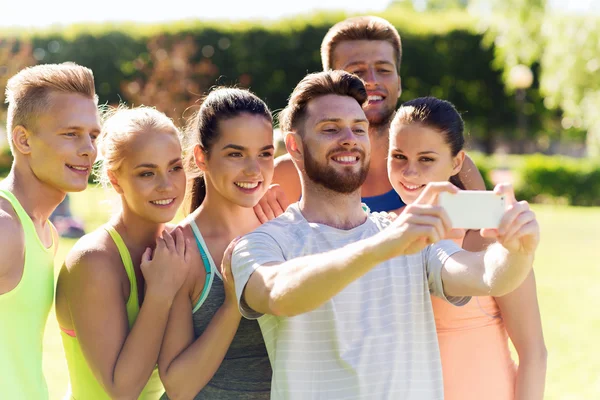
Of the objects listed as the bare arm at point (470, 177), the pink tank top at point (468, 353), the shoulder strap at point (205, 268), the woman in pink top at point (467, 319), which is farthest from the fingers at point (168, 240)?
the bare arm at point (470, 177)

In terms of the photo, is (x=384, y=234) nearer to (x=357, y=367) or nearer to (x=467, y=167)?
(x=357, y=367)

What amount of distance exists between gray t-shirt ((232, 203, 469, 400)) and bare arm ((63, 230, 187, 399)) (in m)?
0.40

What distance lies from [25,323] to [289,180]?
68.6 inches

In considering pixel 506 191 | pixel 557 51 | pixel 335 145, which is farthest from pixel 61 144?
pixel 557 51

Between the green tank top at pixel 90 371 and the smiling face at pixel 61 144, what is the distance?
280mm

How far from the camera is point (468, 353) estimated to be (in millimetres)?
3195

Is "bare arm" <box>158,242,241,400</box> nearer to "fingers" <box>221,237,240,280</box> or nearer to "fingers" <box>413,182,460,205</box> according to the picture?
"fingers" <box>221,237,240,280</box>

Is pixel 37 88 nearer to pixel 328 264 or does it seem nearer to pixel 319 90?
pixel 319 90

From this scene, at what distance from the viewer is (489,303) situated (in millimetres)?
3254

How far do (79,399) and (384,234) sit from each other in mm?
1670

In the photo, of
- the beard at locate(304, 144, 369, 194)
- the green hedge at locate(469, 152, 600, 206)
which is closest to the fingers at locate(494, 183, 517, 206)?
the beard at locate(304, 144, 369, 194)

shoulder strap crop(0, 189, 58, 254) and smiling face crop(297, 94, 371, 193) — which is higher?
smiling face crop(297, 94, 371, 193)

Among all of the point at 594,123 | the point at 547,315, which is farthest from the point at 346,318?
the point at 594,123

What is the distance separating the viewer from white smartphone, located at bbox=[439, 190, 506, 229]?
88.9 inches
